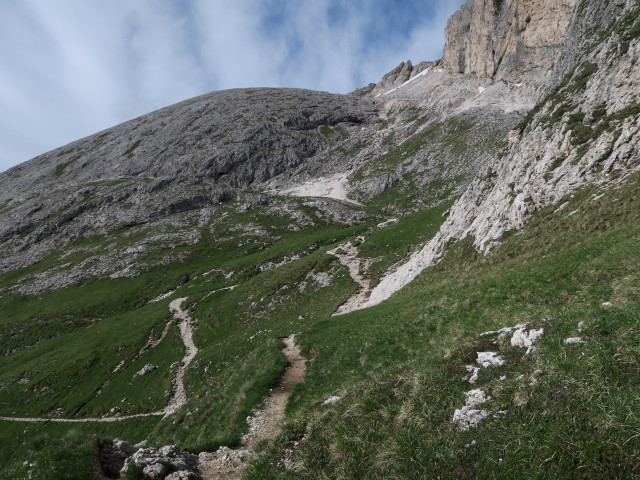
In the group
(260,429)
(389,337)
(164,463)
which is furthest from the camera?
(389,337)

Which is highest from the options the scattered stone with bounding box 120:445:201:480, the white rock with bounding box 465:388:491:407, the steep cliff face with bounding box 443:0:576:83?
the steep cliff face with bounding box 443:0:576:83

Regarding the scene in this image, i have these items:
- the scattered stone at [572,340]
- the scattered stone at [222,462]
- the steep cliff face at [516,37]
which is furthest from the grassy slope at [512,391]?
the steep cliff face at [516,37]

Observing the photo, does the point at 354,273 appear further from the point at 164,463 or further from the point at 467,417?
the point at 467,417

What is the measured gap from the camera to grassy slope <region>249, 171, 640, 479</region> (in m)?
5.94

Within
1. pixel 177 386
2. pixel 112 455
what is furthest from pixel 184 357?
pixel 112 455

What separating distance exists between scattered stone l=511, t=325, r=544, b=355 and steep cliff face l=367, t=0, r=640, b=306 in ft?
72.5

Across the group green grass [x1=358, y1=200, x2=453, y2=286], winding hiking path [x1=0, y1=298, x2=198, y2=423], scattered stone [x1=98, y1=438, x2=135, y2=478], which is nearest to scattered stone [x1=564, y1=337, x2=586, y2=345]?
scattered stone [x1=98, y1=438, x2=135, y2=478]

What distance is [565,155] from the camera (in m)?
32.3

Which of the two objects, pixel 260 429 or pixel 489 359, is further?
pixel 260 429

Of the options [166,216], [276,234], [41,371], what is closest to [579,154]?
[41,371]

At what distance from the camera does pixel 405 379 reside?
1107 cm

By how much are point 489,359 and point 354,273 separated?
137ft

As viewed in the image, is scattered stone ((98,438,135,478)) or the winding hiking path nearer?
scattered stone ((98,438,135,478))

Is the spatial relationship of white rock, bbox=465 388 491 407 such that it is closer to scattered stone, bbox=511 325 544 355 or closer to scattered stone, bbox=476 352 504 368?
scattered stone, bbox=476 352 504 368
